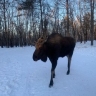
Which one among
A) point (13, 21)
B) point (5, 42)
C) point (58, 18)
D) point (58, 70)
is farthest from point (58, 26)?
point (58, 70)

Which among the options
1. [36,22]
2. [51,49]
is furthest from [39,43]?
[36,22]

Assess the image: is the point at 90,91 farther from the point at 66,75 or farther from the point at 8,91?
the point at 8,91

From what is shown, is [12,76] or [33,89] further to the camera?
[12,76]

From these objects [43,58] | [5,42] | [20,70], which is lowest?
[5,42]

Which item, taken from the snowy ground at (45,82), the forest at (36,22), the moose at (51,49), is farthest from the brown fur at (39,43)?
the forest at (36,22)

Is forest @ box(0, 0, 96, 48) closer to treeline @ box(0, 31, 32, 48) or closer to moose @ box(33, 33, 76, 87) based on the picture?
treeline @ box(0, 31, 32, 48)

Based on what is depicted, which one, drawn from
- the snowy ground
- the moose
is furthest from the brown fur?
the snowy ground

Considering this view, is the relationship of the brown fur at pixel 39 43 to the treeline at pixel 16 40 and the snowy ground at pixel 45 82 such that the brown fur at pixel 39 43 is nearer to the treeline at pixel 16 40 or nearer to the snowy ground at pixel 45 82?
the snowy ground at pixel 45 82

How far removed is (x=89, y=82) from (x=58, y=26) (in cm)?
3836

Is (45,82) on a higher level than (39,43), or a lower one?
lower

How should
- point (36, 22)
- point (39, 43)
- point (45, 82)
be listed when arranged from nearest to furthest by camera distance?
point (39, 43)
point (45, 82)
point (36, 22)

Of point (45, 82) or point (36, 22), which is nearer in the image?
point (45, 82)

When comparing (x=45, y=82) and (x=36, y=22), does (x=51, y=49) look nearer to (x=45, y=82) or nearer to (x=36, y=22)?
(x=45, y=82)

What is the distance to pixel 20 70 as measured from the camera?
9.79m
